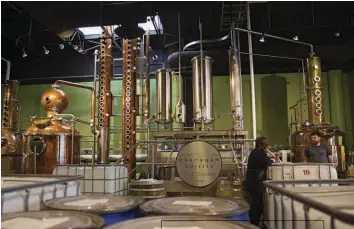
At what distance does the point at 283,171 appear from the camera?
10.8 feet

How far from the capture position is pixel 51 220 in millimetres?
1436

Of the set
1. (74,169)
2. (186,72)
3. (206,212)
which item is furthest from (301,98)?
(206,212)

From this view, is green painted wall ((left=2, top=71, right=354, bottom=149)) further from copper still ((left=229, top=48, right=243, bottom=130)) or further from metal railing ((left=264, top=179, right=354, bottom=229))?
metal railing ((left=264, top=179, right=354, bottom=229))

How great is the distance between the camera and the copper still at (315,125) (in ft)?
18.8

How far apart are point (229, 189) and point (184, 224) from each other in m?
Result: 2.19

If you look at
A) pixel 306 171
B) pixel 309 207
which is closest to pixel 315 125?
pixel 306 171

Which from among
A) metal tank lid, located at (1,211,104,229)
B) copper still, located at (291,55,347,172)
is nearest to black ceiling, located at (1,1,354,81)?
copper still, located at (291,55,347,172)

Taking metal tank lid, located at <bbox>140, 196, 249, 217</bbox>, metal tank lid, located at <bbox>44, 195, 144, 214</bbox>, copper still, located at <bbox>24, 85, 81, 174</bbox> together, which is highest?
copper still, located at <bbox>24, 85, 81, 174</bbox>

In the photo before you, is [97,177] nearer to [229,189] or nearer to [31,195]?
[31,195]

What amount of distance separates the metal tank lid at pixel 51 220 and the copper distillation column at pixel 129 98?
166 inches

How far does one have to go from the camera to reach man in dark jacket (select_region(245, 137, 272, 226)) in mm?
3777

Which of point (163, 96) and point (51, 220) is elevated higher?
point (163, 96)

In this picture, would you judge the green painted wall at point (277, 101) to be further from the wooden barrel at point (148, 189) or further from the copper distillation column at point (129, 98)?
the wooden barrel at point (148, 189)

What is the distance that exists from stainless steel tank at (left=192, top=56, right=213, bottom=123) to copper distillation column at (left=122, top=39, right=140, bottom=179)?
3.97 feet
